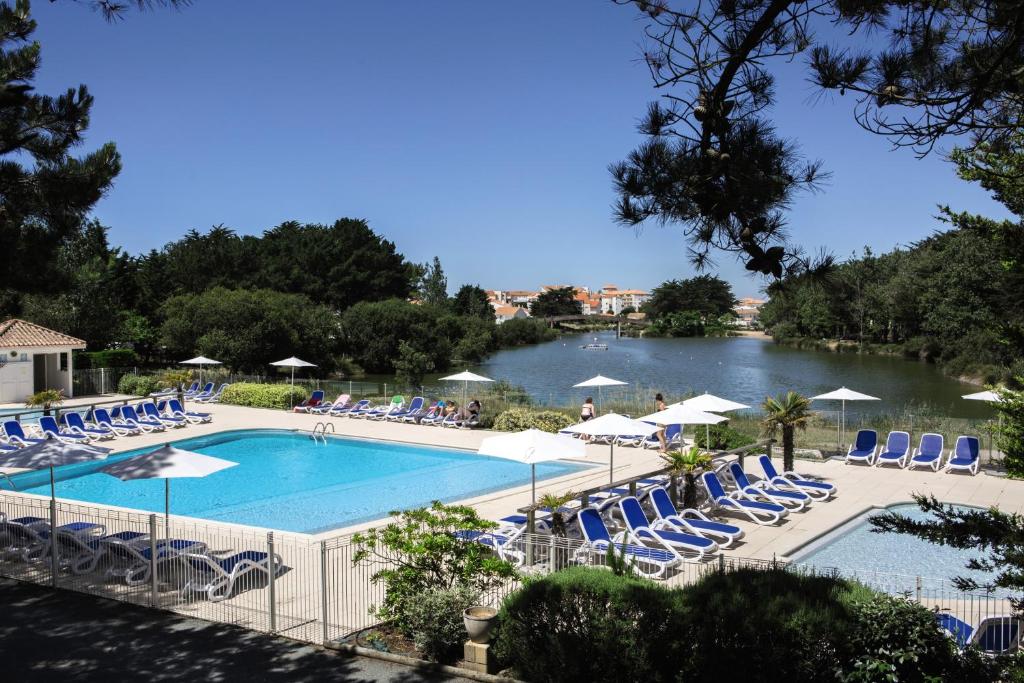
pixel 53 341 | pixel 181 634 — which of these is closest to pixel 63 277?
pixel 181 634

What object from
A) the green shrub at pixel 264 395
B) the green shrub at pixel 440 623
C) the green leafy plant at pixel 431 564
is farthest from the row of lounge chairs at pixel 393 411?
the green shrub at pixel 440 623

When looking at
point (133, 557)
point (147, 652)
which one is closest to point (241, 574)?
point (133, 557)

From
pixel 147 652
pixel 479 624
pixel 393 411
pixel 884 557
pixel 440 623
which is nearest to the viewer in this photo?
pixel 479 624

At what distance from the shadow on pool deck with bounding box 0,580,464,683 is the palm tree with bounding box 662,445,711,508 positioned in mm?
6433

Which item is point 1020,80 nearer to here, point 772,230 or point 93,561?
point 772,230

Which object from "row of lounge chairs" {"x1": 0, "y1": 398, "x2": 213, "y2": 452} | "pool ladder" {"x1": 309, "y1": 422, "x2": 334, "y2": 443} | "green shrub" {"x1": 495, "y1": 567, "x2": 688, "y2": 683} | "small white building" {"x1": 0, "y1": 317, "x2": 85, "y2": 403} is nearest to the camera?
"green shrub" {"x1": 495, "y1": 567, "x2": 688, "y2": 683}

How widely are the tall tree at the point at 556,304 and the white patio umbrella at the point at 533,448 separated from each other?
121373mm

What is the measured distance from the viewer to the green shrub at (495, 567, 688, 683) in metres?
6.35

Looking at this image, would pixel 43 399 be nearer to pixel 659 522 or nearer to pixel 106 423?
pixel 106 423

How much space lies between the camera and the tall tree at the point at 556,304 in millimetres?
132875

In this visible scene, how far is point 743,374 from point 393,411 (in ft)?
102

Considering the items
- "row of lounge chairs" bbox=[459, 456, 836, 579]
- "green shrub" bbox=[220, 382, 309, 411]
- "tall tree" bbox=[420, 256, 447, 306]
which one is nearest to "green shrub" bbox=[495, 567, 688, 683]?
"row of lounge chairs" bbox=[459, 456, 836, 579]

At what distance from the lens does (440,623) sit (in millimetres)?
7262

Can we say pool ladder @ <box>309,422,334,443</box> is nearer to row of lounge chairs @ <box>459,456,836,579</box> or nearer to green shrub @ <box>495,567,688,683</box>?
row of lounge chairs @ <box>459,456,836,579</box>
